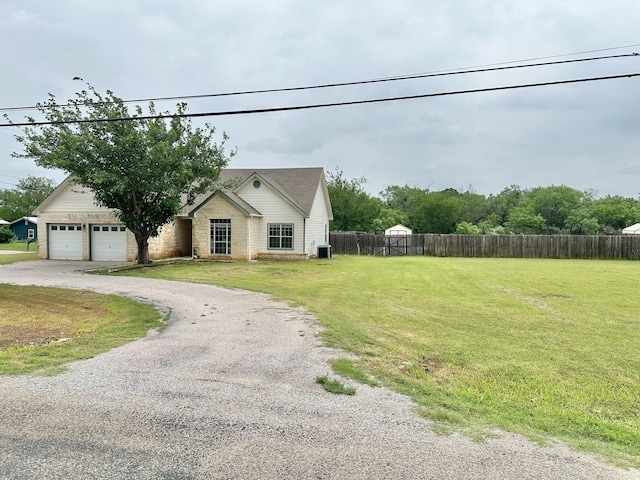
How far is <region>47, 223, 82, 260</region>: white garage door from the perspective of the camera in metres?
23.8

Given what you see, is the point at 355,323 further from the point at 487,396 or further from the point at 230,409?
the point at 230,409

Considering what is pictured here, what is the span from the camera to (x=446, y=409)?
4.17 metres

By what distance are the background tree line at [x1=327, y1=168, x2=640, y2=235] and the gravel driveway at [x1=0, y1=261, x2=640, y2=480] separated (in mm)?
40180

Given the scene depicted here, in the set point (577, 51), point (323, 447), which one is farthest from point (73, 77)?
point (323, 447)

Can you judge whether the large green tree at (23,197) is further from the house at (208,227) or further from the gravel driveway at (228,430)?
the gravel driveway at (228,430)

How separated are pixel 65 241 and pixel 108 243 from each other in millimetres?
2688

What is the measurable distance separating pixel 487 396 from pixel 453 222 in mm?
55428

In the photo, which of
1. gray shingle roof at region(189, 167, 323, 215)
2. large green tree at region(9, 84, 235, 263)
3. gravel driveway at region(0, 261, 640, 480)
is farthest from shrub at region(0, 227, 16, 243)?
gravel driveway at region(0, 261, 640, 480)

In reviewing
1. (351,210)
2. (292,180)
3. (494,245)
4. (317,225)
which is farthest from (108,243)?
(351,210)

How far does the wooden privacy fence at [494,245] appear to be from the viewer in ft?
99.6

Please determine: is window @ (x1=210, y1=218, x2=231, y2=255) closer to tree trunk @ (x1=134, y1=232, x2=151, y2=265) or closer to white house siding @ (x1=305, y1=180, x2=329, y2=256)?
tree trunk @ (x1=134, y1=232, x2=151, y2=265)

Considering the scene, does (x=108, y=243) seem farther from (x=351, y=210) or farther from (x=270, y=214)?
(x=351, y=210)

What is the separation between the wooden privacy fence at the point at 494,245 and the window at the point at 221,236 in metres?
10.8

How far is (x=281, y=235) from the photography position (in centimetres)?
2552
